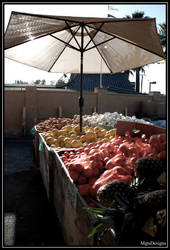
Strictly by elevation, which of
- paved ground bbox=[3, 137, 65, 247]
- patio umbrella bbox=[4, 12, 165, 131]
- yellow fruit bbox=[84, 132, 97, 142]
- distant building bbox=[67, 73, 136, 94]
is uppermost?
distant building bbox=[67, 73, 136, 94]

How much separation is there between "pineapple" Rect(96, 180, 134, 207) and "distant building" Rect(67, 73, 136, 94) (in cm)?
1685

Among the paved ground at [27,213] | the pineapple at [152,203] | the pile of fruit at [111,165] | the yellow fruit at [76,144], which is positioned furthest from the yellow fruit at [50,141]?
the pineapple at [152,203]

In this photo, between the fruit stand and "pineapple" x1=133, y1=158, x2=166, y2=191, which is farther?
the fruit stand

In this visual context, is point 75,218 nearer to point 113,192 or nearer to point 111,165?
point 111,165

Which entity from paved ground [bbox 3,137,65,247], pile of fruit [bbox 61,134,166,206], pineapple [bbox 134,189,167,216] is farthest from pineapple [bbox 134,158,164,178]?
paved ground [bbox 3,137,65,247]

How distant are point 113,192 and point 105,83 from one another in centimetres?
2028

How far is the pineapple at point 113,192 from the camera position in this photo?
136 cm

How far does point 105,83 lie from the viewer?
21109 mm

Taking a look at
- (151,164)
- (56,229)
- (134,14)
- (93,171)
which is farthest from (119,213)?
(134,14)

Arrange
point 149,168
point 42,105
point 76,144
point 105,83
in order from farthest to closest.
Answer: point 105,83
point 42,105
point 76,144
point 149,168

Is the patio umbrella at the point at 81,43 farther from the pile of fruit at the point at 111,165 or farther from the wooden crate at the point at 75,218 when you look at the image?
the wooden crate at the point at 75,218

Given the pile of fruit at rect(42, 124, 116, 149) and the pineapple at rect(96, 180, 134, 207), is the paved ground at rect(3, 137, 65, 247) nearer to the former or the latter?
the pile of fruit at rect(42, 124, 116, 149)

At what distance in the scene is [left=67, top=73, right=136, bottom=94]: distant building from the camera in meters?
19.0

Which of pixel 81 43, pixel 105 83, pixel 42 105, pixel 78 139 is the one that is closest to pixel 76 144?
pixel 78 139
